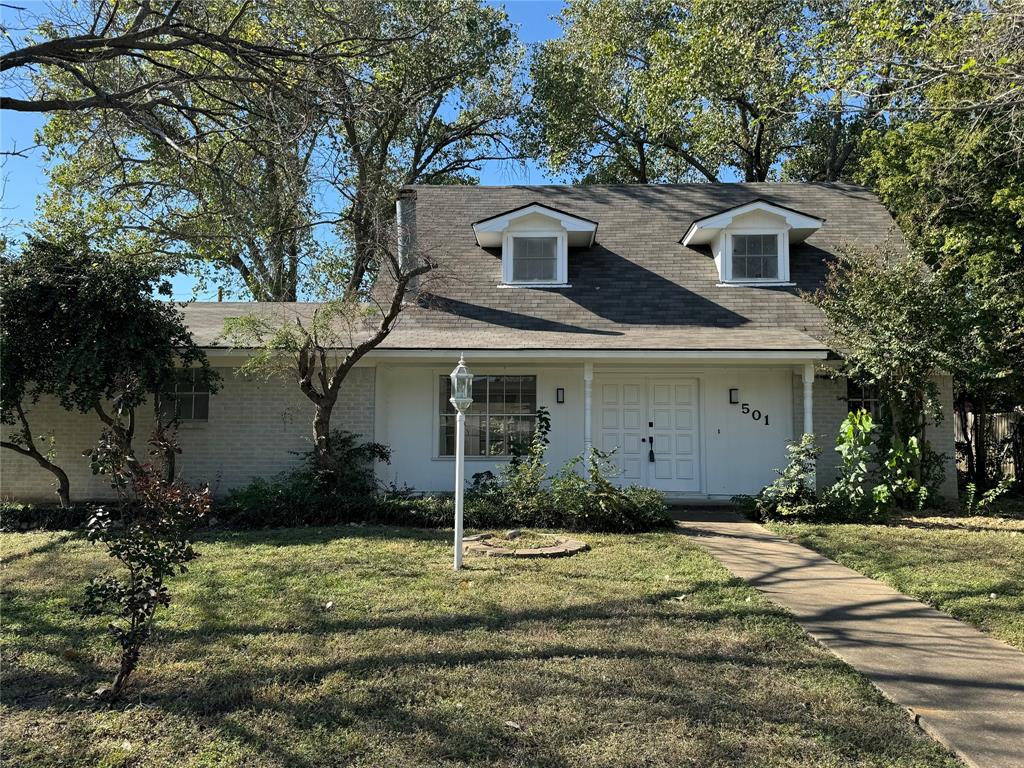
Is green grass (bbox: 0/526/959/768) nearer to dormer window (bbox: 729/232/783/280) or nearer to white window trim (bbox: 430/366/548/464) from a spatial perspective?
white window trim (bbox: 430/366/548/464)

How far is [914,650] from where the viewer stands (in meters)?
4.85

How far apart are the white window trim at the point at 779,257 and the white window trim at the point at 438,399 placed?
183 inches

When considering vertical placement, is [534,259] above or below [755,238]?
below

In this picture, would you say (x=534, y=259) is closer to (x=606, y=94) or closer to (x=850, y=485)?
(x=850, y=485)

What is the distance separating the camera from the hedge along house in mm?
11648

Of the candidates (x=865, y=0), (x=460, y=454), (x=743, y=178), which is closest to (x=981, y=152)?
(x=865, y=0)

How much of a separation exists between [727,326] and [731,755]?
398 inches

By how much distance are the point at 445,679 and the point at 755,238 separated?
12144 mm

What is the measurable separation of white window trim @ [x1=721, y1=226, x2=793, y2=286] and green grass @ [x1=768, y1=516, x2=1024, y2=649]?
534 centimetres

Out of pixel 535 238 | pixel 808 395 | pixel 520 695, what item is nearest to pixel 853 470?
pixel 808 395

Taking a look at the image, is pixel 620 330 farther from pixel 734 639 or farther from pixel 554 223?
pixel 734 639

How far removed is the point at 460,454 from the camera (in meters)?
7.18

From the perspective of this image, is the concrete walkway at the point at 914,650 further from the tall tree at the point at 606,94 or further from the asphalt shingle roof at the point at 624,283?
the tall tree at the point at 606,94

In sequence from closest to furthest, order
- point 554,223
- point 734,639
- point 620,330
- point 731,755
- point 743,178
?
point 731,755 < point 734,639 < point 620,330 < point 554,223 < point 743,178
